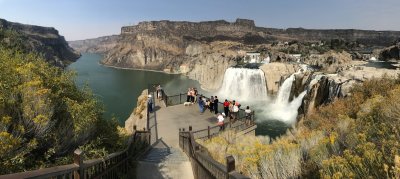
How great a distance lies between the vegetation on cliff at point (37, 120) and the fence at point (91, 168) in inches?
18.0

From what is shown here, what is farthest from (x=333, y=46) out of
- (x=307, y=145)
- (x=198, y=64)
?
(x=307, y=145)

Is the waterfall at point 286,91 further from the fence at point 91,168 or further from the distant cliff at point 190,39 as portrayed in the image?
the distant cliff at point 190,39

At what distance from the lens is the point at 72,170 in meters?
4.88

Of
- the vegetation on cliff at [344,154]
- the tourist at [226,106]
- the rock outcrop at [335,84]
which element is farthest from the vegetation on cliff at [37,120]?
the rock outcrop at [335,84]

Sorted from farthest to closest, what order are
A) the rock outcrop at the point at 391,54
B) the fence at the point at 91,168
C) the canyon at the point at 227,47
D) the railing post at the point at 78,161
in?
the rock outcrop at the point at 391,54
the canyon at the point at 227,47
the railing post at the point at 78,161
the fence at the point at 91,168

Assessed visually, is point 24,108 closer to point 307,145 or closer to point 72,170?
point 72,170

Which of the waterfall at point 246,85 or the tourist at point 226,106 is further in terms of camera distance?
the waterfall at point 246,85

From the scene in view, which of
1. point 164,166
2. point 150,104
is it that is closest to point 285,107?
point 150,104

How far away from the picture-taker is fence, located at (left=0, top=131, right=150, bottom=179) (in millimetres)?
4028

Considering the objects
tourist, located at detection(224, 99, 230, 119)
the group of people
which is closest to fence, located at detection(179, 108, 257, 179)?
the group of people

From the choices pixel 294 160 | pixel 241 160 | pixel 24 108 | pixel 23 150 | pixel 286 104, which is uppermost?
pixel 24 108

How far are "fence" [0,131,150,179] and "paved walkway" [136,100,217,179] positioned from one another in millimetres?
748

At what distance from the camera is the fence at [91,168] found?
4028 millimetres

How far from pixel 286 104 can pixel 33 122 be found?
34525mm
